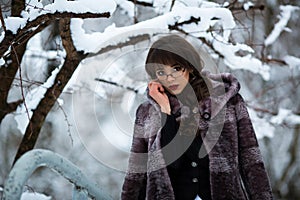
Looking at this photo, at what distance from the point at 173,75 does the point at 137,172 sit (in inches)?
18.6

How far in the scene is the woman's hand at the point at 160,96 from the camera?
7.61 feet

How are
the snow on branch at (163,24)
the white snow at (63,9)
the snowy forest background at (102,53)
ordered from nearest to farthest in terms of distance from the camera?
the white snow at (63,9)
the snowy forest background at (102,53)
the snow on branch at (163,24)

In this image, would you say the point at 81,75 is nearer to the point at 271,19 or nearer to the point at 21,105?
the point at 21,105

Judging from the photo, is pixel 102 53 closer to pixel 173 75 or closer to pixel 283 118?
pixel 173 75

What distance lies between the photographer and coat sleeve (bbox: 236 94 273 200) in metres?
2.15

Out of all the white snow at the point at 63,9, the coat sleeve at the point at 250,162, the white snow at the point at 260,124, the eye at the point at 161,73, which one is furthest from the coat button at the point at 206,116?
the white snow at the point at 260,124

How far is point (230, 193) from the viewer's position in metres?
2.19

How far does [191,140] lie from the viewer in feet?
7.48

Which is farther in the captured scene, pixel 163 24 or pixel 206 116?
pixel 163 24

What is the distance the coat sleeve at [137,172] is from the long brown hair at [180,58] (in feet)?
1.04

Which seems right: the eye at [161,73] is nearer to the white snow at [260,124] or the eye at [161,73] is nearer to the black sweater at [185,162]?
the black sweater at [185,162]

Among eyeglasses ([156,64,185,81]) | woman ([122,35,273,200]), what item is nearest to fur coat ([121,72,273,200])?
woman ([122,35,273,200])

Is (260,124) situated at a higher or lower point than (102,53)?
lower

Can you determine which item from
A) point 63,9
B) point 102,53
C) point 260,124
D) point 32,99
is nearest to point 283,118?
point 260,124
